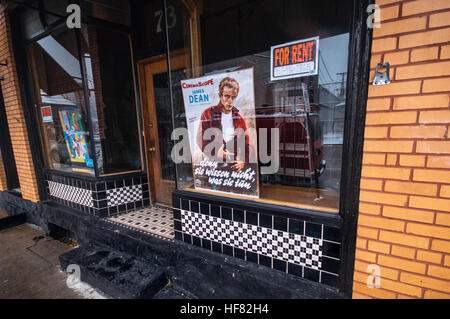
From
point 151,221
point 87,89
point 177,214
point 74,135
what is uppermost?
point 87,89

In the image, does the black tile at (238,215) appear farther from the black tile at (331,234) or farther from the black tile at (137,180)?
the black tile at (137,180)

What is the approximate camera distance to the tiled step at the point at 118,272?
7.65ft

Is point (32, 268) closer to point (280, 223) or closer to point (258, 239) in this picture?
point (258, 239)

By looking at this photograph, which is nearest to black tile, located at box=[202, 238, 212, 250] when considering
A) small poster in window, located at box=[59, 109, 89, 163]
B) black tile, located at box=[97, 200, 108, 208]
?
black tile, located at box=[97, 200, 108, 208]

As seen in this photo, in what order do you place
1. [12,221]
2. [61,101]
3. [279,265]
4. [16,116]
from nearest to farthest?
1. [279,265]
2. [61,101]
3. [16,116]
4. [12,221]

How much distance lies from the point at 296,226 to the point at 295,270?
16.0 inches

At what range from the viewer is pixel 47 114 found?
404cm

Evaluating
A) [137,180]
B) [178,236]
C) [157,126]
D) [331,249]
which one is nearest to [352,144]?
[331,249]

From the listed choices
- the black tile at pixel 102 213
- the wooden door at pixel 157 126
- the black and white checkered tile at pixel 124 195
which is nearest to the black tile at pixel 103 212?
the black tile at pixel 102 213

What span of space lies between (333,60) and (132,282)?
10.4 ft

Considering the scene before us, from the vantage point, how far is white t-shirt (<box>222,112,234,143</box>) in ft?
7.09

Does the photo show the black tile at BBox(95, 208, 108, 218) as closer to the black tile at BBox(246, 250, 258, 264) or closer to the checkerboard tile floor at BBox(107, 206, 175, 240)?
the checkerboard tile floor at BBox(107, 206, 175, 240)
